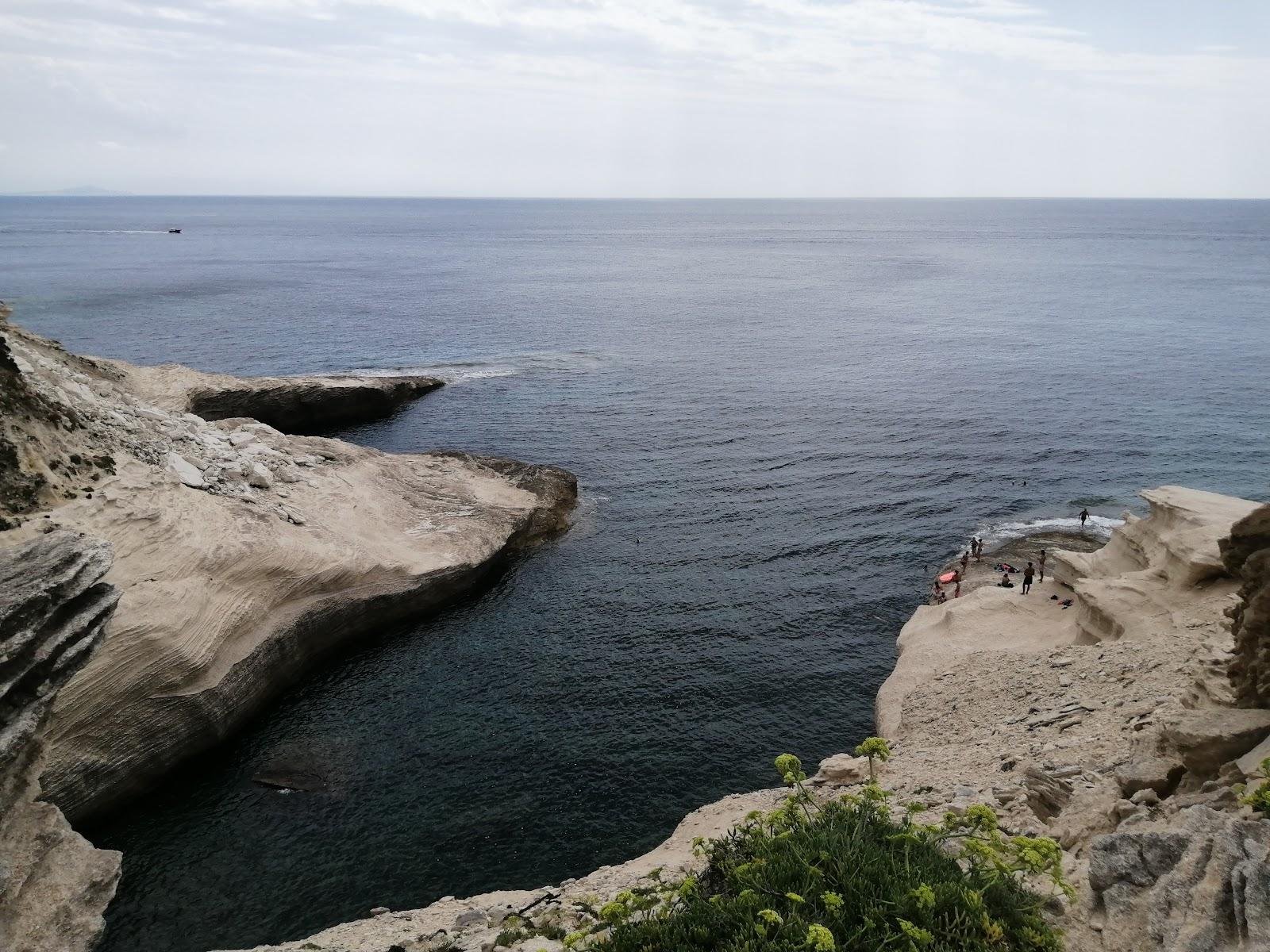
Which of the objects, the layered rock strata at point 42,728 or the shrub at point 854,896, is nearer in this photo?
the shrub at point 854,896

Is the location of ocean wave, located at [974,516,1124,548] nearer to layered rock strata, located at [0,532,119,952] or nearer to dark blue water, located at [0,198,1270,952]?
dark blue water, located at [0,198,1270,952]

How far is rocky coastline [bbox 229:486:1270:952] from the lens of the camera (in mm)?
14969

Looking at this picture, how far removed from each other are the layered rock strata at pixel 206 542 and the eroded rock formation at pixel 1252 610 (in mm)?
35818

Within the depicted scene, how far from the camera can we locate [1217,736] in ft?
63.2

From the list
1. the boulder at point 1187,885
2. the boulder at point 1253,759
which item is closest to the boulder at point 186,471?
the boulder at point 1187,885

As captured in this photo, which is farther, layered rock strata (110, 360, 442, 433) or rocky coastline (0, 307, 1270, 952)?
layered rock strata (110, 360, 442, 433)

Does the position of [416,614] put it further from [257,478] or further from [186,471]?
[186,471]

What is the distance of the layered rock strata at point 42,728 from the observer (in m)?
17.9

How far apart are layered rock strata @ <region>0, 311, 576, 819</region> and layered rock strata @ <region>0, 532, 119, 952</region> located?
12.8 meters

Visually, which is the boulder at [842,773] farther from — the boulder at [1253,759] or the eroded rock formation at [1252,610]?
the boulder at [1253,759]

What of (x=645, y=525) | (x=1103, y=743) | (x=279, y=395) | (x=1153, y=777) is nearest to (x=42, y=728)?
(x=1153, y=777)

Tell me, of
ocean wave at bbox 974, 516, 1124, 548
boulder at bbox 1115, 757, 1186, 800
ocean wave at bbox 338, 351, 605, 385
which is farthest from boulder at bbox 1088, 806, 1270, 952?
ocean wave at bbox 338, 351, 605, 385

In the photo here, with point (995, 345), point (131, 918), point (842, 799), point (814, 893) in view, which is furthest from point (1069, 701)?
point (995, 345)

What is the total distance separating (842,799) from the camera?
19.1m
